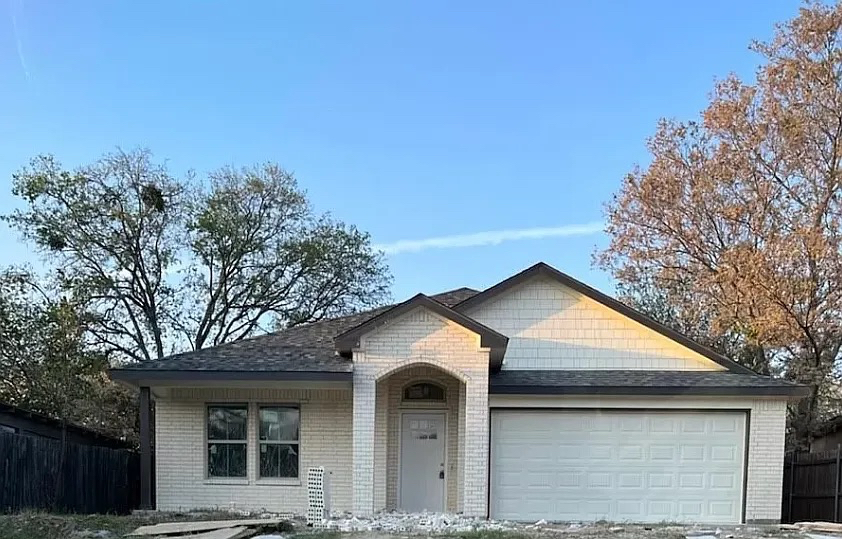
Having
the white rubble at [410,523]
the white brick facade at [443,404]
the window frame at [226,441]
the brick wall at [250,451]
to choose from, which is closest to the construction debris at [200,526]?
the white rubble at [410,523]

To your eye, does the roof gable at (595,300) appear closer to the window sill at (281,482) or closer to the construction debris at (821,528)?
the construction debris at (821,528)

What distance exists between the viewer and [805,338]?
729 inches

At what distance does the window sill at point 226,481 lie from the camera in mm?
13789

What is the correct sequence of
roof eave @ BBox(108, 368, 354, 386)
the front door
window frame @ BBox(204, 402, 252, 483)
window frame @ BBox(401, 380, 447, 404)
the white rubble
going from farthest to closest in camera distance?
A: window frame @ BBox(401, 380, 447, 404), the front door, window frame @ BBox(204, 402, 252, 483), roof eave @ BBox(108, 368, 354, 386), the white rubble

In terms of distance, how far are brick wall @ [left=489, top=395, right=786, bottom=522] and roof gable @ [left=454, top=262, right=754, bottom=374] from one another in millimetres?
1148

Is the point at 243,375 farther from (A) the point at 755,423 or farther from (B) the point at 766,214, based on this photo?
(B) the point at 766,214

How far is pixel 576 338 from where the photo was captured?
14.2 meters

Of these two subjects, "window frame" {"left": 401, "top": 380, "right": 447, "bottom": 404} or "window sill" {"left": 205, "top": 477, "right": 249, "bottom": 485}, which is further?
"window frame" {"left": 401, "top": 380, "right": 447, "bottom": 404}

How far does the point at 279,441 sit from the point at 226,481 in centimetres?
116

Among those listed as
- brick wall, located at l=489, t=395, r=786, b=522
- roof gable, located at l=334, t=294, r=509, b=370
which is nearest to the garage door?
brick wall, located at l=489, t=395, r=786, b=522

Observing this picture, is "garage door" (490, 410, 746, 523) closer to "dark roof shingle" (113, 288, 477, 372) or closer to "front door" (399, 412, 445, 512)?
"front door" (399, 412, 445, 512)

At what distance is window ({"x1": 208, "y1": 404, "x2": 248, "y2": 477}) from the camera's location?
13961mm

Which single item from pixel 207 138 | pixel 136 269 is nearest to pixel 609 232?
pixel 207 138

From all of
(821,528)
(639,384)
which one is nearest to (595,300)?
(639,384)
